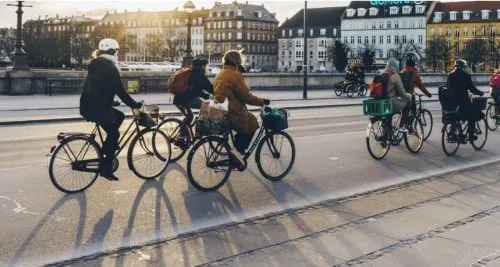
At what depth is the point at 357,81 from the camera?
36625mm

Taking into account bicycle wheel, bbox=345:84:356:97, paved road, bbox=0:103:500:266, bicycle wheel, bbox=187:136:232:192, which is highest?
bicycle wheel, bbox=345:84:356:97

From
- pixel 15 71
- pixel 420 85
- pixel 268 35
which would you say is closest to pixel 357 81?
pixel 15 71

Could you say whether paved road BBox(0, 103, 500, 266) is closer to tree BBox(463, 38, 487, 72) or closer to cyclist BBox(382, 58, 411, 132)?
cyclist BBox(382, 58, 411, 132)

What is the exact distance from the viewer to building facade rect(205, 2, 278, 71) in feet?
497

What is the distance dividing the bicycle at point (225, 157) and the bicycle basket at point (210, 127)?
0.07m

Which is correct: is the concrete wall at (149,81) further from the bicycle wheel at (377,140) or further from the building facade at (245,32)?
the building facade at (245,32)

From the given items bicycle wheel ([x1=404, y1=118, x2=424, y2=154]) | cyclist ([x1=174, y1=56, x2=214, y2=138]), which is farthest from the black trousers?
bicycle wheel ([x1=404, y1=118, x2=424, y2=154])

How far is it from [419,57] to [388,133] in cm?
11031

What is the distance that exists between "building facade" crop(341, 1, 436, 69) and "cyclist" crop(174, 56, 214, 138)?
113831 millimetres

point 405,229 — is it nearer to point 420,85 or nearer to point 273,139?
point 273,139

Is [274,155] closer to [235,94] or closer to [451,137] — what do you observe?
[235,94]

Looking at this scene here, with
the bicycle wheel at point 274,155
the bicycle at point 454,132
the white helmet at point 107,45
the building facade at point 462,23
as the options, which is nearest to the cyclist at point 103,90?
the white helmet at point 107,45

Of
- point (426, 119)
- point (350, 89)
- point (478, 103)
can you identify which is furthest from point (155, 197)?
point (350, 89)

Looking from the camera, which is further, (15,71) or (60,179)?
(15,71)
